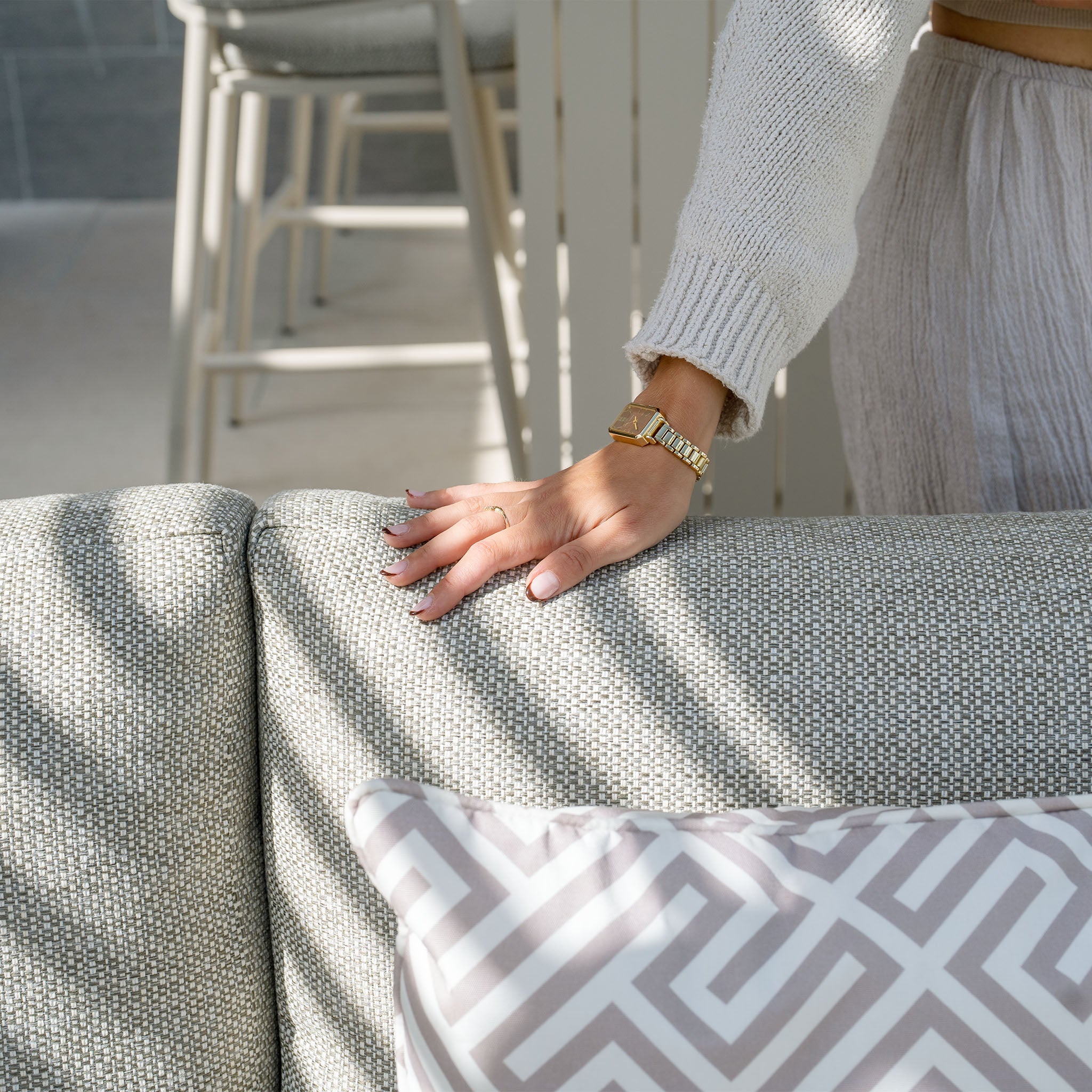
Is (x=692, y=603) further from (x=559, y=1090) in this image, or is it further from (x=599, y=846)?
(x=559, y=1090)

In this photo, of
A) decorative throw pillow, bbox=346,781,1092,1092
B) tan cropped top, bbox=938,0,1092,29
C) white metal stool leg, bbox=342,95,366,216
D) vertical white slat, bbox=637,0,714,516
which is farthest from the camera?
white metal stool leg, bbox=342,95,366,216

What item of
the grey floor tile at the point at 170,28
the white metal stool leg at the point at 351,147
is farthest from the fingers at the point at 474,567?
the grey floor tile at the point at 170,28

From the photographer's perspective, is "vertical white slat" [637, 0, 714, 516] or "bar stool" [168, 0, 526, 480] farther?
"bar stool" [168, 0, 526, 480]

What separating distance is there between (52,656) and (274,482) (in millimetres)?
1872

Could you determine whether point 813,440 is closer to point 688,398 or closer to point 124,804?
point 688,398

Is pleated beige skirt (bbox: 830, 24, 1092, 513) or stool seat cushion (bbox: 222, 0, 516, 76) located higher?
stool seat cushion (bbox: 222, 0, 516, 76)

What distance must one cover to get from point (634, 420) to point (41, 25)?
12.6ft

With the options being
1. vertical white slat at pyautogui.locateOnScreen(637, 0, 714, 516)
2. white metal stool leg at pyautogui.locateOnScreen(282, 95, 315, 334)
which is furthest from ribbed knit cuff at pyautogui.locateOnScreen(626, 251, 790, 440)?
white metal stool leg at pyautogui.locateOnScreen(282, 95, 315, 334)

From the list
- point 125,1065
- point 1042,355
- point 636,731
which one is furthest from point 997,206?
point 125,1065

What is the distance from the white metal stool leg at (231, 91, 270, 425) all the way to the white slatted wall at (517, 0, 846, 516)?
855 mm

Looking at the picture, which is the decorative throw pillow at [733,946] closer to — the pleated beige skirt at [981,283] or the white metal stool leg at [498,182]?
the pleated beige skirt at [981,283]

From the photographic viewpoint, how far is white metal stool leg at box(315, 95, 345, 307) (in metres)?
2.92

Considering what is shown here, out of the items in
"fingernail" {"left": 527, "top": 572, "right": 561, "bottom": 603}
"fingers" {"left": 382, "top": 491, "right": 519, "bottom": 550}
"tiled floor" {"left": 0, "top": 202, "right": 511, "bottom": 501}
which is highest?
"fingers" {"left": 382, "top": 491, "right": 519, "bottom": 550}

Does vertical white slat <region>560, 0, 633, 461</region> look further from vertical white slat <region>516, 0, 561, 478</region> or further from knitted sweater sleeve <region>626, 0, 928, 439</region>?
knitted sweater sleeve <region>626, 0, 928, 439</region>
